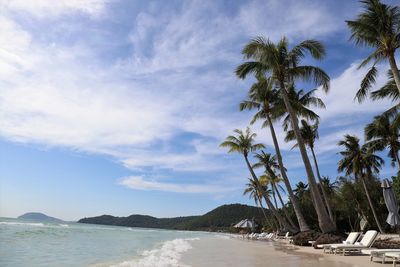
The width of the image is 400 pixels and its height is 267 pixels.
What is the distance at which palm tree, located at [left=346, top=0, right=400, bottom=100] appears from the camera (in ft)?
46.9

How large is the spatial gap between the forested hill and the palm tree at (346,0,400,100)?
77.8m

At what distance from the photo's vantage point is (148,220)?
182 meters

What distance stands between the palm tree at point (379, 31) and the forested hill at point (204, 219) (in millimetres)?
77805

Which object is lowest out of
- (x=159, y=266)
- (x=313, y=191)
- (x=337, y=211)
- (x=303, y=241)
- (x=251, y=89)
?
(x=159, y=266)

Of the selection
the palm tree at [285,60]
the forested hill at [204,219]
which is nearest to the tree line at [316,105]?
the palm tree at [285,60]

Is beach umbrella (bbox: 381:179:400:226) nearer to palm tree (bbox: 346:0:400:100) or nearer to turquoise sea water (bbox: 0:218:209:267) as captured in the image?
palm tree (bbox: 346:0:400:100)

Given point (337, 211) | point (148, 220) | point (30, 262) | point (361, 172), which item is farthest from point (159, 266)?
point (148, 220)

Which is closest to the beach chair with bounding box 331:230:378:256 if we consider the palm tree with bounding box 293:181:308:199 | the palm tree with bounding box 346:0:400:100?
the palm tree with bounding box 346:0:400:100

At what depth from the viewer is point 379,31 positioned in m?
14.6

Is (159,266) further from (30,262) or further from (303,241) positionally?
(303,241)

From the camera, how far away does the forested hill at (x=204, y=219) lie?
123688 mm

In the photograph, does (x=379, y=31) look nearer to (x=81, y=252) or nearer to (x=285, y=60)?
(x=285, y=60)

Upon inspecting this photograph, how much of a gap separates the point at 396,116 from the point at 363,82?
5.79m

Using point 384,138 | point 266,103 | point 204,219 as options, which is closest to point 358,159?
point 384,138
